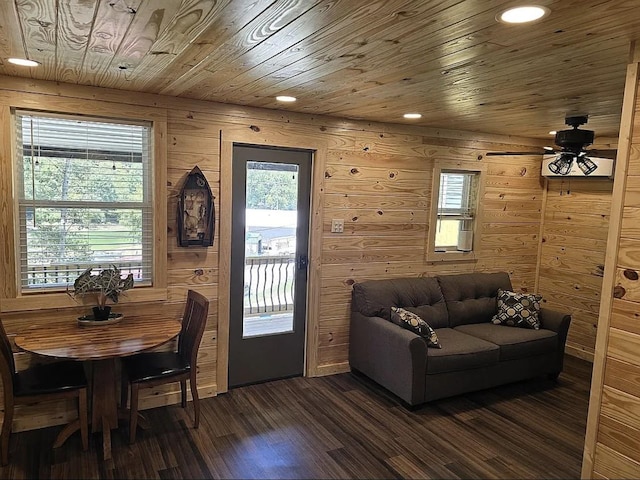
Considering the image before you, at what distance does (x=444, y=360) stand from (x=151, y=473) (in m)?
2.15

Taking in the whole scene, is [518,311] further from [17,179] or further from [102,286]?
[17,179]

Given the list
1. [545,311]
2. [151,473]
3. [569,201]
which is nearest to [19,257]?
[151,473]

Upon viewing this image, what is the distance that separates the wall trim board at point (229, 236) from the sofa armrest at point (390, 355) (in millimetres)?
380

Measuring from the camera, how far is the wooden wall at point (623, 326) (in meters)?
1.81

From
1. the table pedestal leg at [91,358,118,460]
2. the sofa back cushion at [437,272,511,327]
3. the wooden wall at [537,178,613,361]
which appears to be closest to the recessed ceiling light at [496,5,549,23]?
the table pedestal leg at [91,358,118,460]

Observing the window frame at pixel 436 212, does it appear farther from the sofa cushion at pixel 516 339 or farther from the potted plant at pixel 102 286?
the potted plant at pixel 102 286

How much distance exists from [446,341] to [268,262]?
1614 millimetres

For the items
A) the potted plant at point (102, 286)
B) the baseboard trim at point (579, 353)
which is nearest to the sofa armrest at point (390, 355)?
the potted plant at point (102, 286)

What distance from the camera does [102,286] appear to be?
3.03 metres

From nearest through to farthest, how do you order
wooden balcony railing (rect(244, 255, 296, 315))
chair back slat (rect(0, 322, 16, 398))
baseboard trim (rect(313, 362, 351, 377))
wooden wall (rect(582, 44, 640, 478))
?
wooden wall (rect(582, 44, 640, 478)), chair back slat (rect(0, 322, 16, 398)), wooden balcony railing (rect(244, 255, 296, 315)), baseboard trim (rect(313, 362, 351, 377))

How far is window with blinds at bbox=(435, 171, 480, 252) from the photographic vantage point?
468 centimetres

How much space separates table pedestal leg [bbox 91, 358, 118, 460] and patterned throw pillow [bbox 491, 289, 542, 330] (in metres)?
3.37

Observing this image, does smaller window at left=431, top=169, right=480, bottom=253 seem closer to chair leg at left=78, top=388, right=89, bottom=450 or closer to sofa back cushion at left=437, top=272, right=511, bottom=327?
sofa back cushion at left=437, top=272, right=511, bottom=327

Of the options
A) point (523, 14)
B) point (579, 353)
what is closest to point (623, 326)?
point (523, 14)
